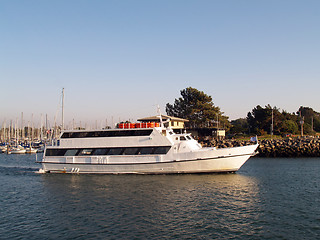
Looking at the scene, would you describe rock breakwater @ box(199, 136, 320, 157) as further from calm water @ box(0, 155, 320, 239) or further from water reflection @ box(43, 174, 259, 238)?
water reflection @ box(43, 174, 259, 238)

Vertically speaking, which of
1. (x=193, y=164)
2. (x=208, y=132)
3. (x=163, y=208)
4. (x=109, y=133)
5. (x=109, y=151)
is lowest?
(x=163, y=208)

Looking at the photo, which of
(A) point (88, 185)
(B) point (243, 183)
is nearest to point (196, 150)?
(B) point (243, 183)

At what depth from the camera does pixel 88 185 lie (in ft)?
75.4

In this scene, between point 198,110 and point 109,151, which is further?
point 198,110

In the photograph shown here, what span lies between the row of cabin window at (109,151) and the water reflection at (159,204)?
99.4 inches

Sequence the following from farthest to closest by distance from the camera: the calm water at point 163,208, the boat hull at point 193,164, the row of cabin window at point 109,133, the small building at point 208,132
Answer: the small building at point 208,132, the row of cabin window at point 109,133, the boat hull at point 193,164, the calm water at point 163,208

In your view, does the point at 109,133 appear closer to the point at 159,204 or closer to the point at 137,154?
the point at 137,154

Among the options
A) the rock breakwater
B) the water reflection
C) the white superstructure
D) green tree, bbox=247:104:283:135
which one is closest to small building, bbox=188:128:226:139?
green tree, bbox=247:104:283:135

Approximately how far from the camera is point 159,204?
55.7 ft

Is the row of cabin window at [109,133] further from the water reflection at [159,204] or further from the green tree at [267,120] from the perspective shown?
the green tree at [267,120]

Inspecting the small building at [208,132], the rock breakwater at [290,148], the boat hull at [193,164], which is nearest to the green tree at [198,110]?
the small building at [208,132]

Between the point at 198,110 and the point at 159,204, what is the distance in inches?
1980

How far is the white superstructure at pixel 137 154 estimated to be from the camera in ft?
84.8

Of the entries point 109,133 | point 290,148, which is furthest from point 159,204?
point 290,148
